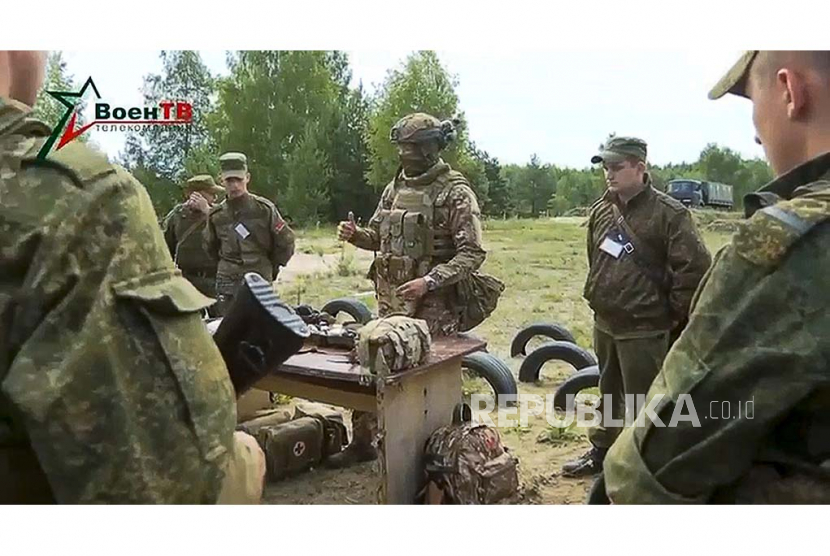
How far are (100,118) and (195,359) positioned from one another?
866 millimetres

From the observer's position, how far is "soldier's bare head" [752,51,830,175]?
1.57 m

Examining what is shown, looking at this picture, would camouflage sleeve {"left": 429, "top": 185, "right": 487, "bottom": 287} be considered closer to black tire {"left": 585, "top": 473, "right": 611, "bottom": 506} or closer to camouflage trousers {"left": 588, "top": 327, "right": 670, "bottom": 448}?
camouflage trousers {"left": 588, "top": 327, "right": 670, "bottom": 448}

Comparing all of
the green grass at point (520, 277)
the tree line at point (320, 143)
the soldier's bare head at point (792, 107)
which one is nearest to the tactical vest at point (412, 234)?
the green grass at point (520, 277)

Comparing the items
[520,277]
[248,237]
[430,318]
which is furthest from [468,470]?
[248,237]

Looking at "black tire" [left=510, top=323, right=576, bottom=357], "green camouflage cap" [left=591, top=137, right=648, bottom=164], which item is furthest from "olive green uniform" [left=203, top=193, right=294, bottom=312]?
"green camouflage cap" [left=591, top=137, right=648, bottom=164]

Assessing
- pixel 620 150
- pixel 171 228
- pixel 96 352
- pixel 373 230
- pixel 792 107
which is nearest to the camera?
pixel 96 352

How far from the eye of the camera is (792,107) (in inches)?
62.5

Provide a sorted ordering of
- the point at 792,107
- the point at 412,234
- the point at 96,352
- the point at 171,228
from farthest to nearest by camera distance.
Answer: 1. the point at 412,234
2. the point at 171,228
3. the point at 792,107
4. the point at 96,352

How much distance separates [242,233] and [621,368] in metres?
1.42

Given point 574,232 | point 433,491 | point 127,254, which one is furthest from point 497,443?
point 127,254

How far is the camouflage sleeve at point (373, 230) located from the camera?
3.08 m

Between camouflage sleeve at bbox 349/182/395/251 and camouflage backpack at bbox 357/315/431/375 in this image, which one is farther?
camouflage sleeve at bbox 349/182/395/251

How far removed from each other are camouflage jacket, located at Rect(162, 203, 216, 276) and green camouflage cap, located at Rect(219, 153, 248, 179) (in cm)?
17

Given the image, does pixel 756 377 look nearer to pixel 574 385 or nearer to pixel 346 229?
pixel 574 385
